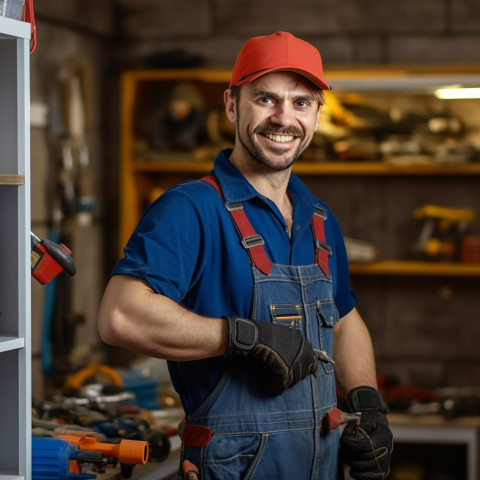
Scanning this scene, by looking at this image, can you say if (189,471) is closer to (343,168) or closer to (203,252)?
(203,252)

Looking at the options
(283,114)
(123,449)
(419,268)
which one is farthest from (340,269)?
(419,268)

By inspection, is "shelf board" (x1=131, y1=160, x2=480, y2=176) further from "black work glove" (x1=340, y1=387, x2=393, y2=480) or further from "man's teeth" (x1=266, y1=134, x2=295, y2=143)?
"man's teeth" (x1=266, y1=134, x2=295, y2=143)

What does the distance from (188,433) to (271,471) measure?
21cm

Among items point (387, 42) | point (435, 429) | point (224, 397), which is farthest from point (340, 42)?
point (224, 397)

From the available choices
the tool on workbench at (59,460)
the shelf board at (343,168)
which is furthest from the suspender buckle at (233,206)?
the shelf board at (343,168)

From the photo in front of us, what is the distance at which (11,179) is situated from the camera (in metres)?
2.03

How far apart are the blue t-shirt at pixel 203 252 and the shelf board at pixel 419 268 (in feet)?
9.03

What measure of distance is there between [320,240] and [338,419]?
1.44ft

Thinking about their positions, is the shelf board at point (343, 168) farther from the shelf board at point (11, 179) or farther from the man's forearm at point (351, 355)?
the shelf board at point (11, 179)

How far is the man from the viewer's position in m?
2.04

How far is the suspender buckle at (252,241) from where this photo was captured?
7.11 feet

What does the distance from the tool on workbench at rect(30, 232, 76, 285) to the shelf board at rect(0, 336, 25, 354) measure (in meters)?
0.17

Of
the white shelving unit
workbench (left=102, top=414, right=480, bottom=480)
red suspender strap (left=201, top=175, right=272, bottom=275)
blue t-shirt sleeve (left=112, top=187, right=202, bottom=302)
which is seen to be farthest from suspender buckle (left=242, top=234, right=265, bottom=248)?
workbench (left=102, top=414, right=480, bottom=480)

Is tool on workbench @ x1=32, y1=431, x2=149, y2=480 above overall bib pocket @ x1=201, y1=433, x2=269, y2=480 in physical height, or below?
below
